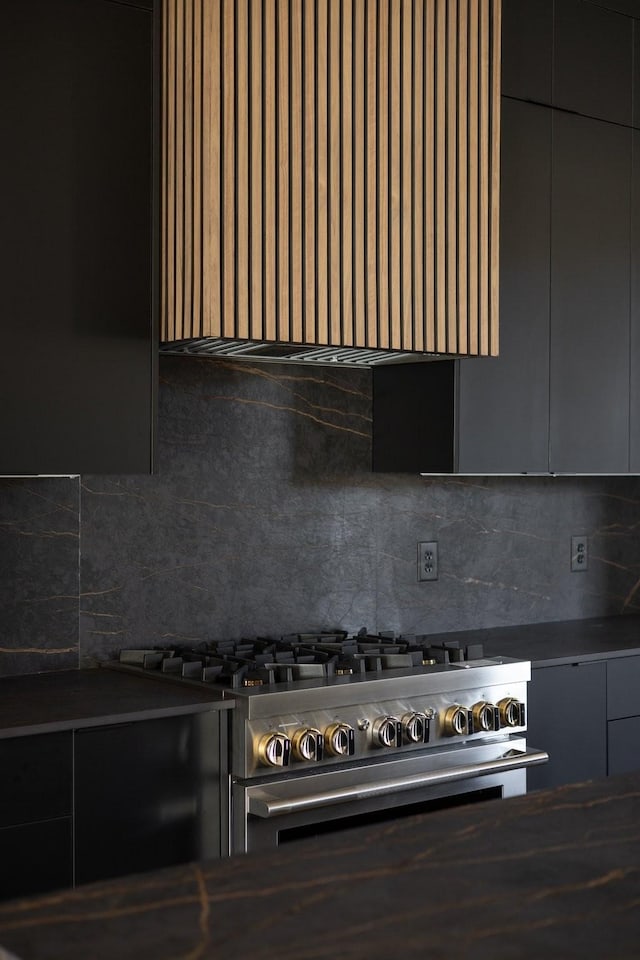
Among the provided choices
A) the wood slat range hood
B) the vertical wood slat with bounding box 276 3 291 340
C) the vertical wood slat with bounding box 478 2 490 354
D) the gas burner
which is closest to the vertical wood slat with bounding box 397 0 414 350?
the wood slat range hood

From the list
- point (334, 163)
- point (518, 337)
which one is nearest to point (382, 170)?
point (334, 163)

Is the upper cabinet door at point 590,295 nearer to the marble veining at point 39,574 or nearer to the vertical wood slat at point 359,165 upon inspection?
the vertical wood slat at point 359,165

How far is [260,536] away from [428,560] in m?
0.63

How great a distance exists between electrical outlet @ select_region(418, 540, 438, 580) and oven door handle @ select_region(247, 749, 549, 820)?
31.2 inches

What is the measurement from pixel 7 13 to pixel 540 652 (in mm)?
2076

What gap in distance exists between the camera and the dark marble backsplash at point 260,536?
2.91 meters

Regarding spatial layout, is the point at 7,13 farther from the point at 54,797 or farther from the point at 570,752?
the point at 570,752

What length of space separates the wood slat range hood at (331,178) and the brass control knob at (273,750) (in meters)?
0.89

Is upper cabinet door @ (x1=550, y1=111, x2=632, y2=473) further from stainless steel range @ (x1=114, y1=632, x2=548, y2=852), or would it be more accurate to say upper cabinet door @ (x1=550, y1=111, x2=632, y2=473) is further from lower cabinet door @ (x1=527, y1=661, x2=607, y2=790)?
stainless steel range @ (x1=114, y1=632, x2=548, y2=852)

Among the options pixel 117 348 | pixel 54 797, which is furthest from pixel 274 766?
pixel 117 348

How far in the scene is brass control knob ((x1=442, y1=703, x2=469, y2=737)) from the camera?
2.85 m

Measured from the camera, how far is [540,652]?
3.26 m

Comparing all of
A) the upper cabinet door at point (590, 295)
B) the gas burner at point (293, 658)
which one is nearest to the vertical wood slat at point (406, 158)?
the upper cabinet door at point (590, 295)

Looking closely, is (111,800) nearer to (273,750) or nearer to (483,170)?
(273,750)
